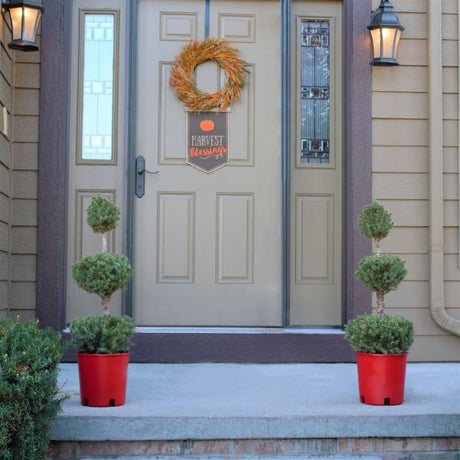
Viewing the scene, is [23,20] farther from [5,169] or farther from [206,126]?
[206,126]

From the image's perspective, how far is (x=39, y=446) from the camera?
2.78 meters

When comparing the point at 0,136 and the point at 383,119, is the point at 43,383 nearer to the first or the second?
the point at 0,136

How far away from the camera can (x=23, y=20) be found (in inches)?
169

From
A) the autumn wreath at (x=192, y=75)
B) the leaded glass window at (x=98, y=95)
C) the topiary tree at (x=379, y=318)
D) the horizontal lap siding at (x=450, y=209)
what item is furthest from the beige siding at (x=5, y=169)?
the horizontal lap siding at (x=450, y=209)

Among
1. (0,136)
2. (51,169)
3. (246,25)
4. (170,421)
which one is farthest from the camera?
(246,25)

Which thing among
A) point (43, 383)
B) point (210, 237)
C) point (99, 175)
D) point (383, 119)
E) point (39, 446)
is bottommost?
point (39, 446)

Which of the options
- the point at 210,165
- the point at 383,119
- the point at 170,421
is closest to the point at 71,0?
the point at 210,165

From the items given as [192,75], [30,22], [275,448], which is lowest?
[275,448]

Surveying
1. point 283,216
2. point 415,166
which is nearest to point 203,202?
point 283,216

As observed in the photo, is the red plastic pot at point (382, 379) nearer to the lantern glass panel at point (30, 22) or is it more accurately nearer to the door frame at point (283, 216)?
the door frame at point (283, 216)

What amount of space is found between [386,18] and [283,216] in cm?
134

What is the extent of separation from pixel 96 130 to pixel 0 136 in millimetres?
693

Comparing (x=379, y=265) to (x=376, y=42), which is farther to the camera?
(x=376, y=42)

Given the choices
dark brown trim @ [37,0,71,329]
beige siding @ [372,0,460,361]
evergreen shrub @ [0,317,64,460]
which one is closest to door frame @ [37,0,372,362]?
dark brown trim @ [37,0,71,329]
